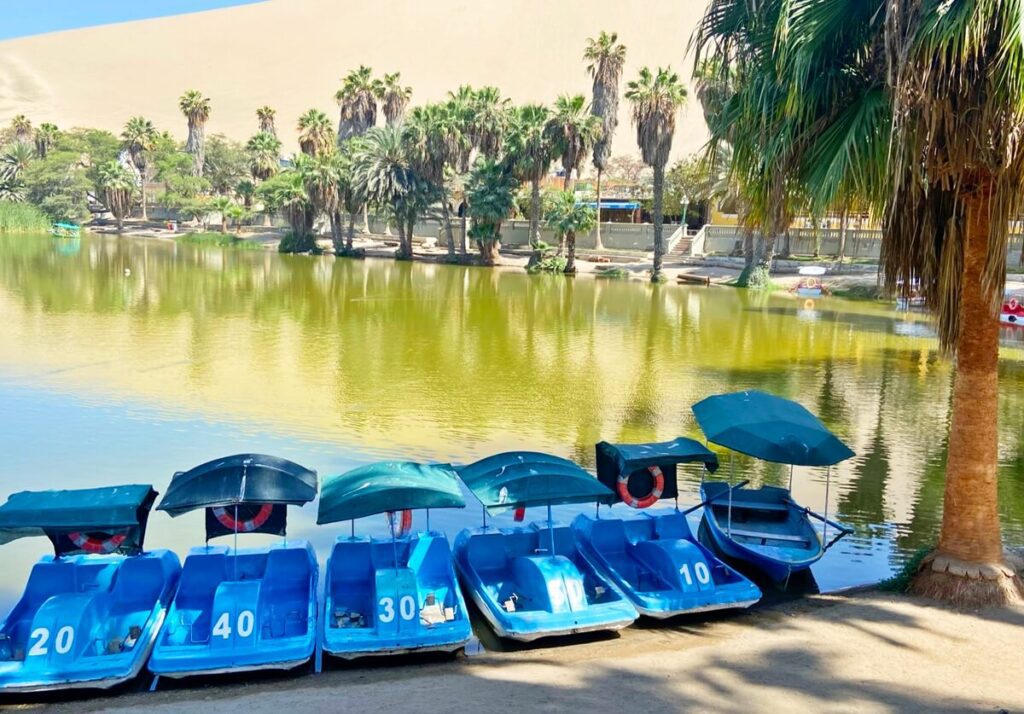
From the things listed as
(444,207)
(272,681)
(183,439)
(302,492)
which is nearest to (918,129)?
(302,492)

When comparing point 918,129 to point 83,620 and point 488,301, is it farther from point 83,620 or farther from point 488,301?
point 488,301

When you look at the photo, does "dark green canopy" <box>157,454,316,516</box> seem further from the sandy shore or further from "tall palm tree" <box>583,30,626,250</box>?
"tall palm tree" <box>583,30,626,250</box>

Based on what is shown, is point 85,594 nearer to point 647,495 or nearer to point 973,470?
point 647,495

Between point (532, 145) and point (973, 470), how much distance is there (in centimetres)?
5180

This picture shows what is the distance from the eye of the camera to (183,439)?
56.4 ft

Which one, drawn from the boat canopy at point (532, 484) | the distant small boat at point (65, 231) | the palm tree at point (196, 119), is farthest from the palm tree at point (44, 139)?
the boat canopy at point (532, 484)

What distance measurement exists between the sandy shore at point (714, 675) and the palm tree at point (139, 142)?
333ft

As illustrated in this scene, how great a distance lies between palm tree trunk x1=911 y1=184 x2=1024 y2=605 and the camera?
10.2 metres

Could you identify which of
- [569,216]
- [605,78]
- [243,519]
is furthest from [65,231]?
[243,519]

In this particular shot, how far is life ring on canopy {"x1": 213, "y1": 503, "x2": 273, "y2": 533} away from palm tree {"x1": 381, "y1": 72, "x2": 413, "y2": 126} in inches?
2907

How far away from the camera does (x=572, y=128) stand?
57938 mm

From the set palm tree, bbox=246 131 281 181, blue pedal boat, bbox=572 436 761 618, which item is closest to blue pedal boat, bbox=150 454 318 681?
blue pedal boat, bbox=572 436 761 618

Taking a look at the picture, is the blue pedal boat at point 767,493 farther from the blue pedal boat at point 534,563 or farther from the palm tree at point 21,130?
the palm tree at point 21,130

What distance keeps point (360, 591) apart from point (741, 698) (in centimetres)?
459
